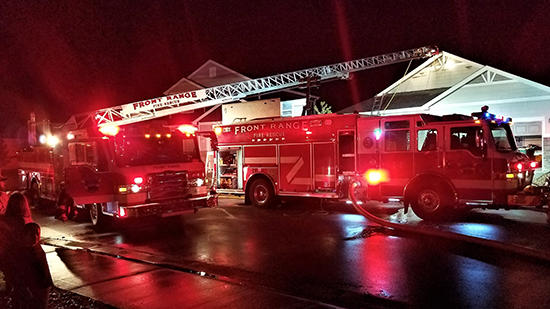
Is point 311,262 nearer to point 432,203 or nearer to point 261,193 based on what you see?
point 432,203

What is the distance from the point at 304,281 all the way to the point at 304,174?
274 inches

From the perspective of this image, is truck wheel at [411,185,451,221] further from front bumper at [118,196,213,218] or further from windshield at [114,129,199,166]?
windshield at [114,129,199,166]

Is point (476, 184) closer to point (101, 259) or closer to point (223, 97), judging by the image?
point (101, 259)

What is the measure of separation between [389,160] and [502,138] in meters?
2.64

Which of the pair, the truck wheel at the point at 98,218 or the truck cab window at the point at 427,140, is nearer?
the truck cab window at the point at 427,140

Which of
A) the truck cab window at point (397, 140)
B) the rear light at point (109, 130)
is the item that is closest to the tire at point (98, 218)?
the rear light at point (109, 130)

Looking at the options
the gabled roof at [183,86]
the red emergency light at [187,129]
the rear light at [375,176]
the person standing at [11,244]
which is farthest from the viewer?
the gabled roof at [183,86]

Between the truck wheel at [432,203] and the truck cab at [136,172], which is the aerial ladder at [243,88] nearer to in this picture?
the truck cab at [136,172]

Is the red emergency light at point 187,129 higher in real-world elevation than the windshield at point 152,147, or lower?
higher

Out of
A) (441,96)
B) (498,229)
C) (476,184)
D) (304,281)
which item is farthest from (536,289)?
(441,96)

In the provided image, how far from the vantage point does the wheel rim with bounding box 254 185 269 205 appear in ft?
45.6

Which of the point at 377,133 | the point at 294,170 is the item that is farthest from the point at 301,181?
the point at 377,133

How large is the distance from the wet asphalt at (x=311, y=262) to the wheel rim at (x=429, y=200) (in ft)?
1.31

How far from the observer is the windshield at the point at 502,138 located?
10.1m
